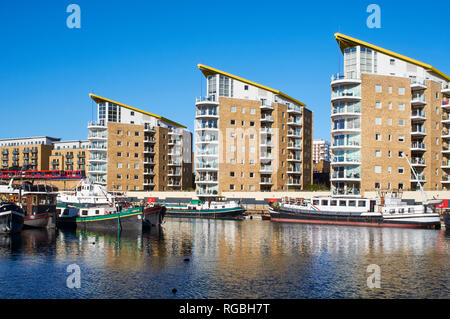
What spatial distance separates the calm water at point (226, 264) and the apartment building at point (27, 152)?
442 ft

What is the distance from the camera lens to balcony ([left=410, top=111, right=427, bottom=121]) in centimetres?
8318

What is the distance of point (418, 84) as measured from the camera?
270ft

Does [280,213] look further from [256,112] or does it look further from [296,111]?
[296,111]

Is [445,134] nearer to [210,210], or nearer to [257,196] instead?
[257,196]

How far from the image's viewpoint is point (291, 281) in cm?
3125

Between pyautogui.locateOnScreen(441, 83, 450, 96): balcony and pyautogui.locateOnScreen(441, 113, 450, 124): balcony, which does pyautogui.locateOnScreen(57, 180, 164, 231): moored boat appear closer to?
pyautogui.locateOnScreen(441, 113, 450, 124): balcony

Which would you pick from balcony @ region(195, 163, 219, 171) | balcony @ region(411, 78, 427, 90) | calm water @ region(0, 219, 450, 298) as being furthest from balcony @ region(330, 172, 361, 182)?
balcony @ region(195, 163, 219, 171)

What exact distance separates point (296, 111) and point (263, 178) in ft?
56.8

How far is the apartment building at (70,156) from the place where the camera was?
178750 mm

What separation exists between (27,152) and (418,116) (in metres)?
147

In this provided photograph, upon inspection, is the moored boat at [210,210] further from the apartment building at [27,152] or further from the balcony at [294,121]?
the apartment building at [27,152]

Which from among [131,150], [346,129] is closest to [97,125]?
[131,150]

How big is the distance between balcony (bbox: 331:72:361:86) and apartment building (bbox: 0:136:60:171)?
129 meters

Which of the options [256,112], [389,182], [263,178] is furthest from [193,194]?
[389,182]
